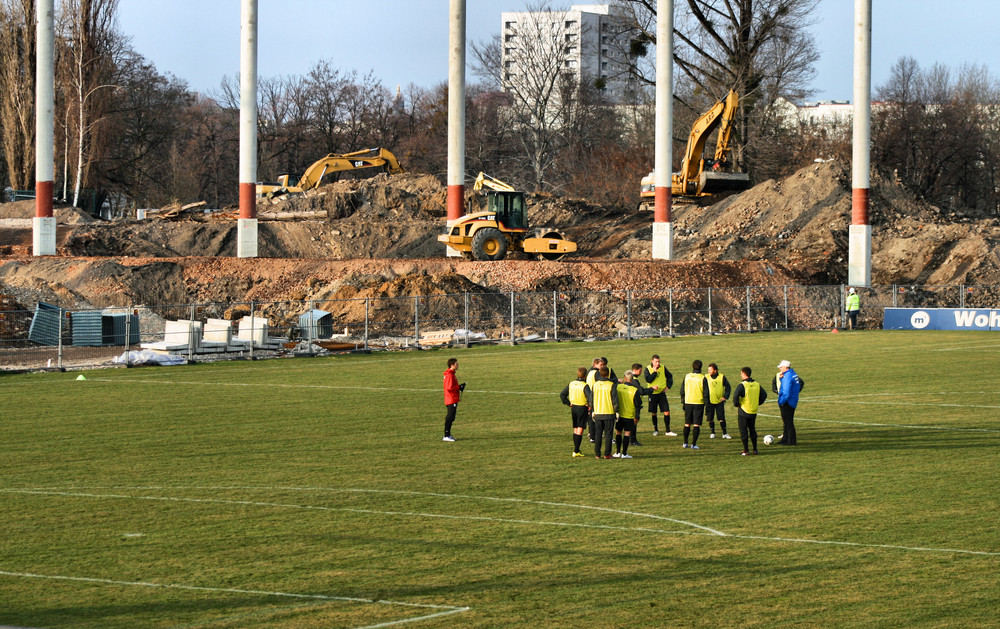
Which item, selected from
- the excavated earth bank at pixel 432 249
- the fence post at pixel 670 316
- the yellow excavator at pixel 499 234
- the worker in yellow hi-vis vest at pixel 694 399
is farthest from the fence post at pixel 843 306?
the worker in yellow hi-vis vest at pixel 694 399

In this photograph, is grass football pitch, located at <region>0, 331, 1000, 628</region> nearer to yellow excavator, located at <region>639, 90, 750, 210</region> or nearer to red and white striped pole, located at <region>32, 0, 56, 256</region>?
red and white striped pole, located at <region>32, 0, 56, 256</region>

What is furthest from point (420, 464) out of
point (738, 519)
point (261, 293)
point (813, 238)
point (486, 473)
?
point (813, 238)

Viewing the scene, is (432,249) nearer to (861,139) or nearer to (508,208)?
(508,208)

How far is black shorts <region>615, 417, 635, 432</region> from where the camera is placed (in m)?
17.0

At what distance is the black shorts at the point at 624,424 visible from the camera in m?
17.0

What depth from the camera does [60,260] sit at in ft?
148

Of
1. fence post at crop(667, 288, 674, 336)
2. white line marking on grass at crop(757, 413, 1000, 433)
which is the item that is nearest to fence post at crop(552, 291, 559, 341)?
fence post at crop(667, 288, 674, 336)

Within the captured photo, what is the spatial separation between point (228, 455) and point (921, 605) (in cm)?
1099

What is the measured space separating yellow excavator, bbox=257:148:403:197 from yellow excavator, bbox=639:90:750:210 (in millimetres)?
15877

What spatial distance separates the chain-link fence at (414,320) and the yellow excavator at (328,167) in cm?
1819

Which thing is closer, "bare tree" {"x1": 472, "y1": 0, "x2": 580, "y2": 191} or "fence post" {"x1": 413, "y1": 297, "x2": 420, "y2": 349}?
"fence post" {"x1": 413, "y1": 297, "x2": 420, "y2": 349}

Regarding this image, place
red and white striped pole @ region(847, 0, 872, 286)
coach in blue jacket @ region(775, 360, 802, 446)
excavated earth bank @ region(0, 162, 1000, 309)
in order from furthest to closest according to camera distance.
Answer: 1. red and white striped pole @ region(847, 0, 872, 286)
2. excavated earth bank @ region(0, 162, 1000, 309)
3. coach in blue jacket @ region(775, 360, 802, 446)

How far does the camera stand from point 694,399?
17.9m

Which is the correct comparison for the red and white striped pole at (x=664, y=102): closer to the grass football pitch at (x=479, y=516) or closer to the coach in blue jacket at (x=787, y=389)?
the grass football pitch at (x=479, y=516)
